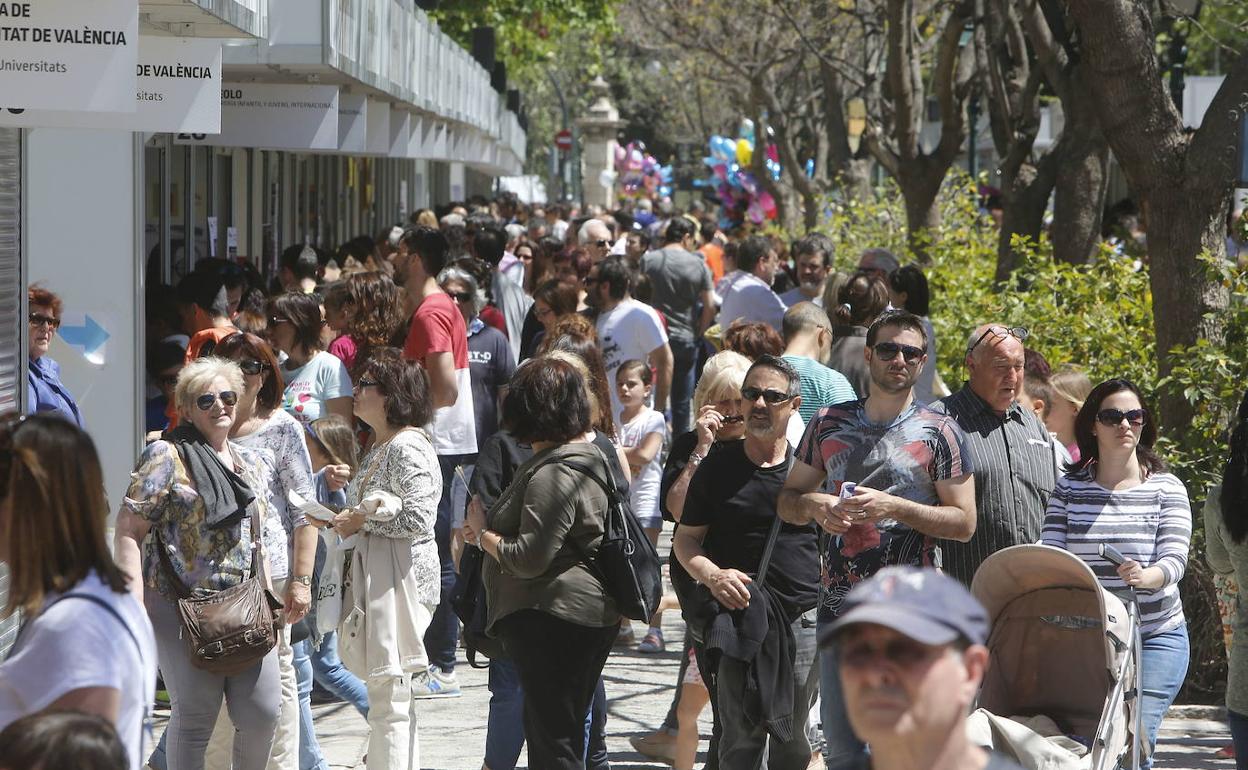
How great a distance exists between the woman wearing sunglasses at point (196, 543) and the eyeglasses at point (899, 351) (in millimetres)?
2040

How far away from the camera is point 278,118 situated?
11328mm

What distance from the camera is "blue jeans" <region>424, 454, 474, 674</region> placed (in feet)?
27.9

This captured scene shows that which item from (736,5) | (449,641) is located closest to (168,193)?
(449,641)

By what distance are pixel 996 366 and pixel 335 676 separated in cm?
294

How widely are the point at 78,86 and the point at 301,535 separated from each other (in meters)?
1.69

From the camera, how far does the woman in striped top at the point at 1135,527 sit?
586 cm

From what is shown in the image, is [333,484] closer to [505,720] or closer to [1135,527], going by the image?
[505,720]

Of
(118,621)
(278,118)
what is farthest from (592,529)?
(278,118)

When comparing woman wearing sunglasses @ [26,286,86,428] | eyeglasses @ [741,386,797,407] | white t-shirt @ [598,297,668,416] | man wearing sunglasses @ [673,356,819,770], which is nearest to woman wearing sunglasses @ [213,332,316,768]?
woman wearing sunglasses @ [26,286,86,428]

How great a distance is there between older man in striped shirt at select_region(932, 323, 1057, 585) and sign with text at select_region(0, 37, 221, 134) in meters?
3.30

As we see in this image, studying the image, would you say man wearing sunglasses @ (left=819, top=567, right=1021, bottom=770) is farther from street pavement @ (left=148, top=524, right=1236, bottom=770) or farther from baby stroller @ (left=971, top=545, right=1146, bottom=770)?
street pavement @ (left=148, top=524, right=1236, bottom=770)

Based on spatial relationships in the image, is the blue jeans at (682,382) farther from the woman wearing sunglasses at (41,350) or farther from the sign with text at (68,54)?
the sign with text at (68,54)

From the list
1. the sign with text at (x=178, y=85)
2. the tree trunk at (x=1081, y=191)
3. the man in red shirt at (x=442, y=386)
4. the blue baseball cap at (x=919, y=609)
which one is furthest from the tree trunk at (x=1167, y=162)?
the blue baseball cap at (x=919, y=609)

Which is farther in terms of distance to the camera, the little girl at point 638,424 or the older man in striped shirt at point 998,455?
the little girl at point 638,424
